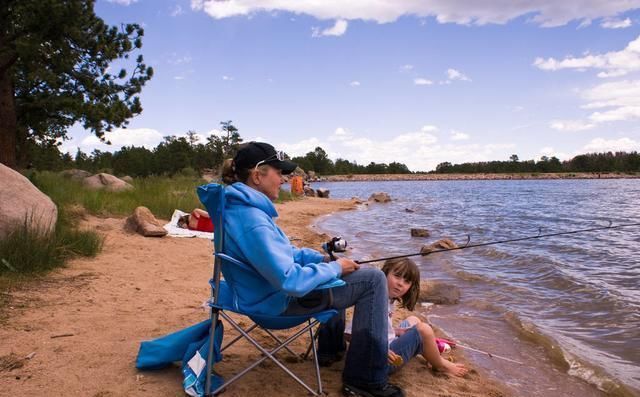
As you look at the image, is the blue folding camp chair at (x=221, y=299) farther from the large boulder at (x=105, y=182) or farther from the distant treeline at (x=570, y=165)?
the distant treeline at (x=570, y=165)

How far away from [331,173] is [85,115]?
107 metres

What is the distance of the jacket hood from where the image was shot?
110 inches

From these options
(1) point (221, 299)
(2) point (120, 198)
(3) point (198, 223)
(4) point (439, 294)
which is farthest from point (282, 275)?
(2) point (120, 198)

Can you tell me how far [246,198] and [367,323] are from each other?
1.10 m

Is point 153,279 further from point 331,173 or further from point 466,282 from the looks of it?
point 331,173

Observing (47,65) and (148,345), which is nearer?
(148,345)

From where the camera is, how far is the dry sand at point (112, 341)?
10.4ft

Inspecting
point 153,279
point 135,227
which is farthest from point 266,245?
point 135,227

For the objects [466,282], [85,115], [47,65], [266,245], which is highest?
[47,65]

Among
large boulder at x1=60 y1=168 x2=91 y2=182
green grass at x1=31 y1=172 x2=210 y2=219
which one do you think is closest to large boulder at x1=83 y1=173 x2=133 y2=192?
large boulder at x1=60 y1=168 x2=91 y2=182

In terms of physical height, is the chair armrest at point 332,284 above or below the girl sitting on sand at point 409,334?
above

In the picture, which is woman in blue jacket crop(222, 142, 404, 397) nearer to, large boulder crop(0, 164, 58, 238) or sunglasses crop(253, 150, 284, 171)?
sunglasses crop(253, 150, 284, 171)

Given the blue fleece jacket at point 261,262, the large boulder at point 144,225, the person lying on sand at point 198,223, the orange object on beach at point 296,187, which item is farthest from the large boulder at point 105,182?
the orange object on beach at point 296,187

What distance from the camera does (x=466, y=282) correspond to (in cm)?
771
